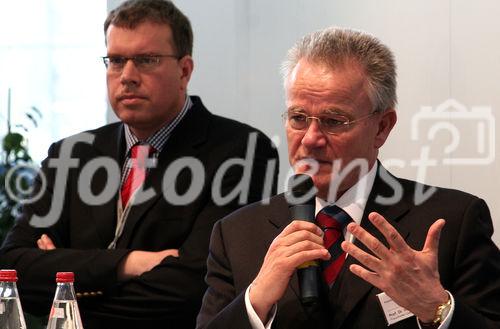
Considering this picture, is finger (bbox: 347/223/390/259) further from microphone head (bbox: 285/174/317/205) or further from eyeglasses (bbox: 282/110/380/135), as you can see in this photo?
eyeglasses (bbox: 282/110/380/135)

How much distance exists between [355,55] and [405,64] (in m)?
2.29

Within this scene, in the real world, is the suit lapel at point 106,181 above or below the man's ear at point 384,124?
below

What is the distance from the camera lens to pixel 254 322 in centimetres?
262

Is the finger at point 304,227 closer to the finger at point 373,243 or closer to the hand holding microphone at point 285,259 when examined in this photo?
the hand holding microphone at point 285,259

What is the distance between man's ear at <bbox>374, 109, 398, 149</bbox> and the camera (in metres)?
2.98

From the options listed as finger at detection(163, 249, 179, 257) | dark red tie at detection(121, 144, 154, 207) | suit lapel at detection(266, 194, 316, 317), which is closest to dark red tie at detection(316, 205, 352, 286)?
suit lapel at detection(266, 194, 316, 317)

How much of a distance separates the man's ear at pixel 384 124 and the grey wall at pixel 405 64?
6.38ft

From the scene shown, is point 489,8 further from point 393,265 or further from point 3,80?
point 3,80

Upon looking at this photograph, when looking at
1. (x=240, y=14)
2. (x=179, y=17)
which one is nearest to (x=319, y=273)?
(x=179, y=17)

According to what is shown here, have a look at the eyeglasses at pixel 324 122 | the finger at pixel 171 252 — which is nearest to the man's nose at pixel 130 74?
the finger at pixel 171 252

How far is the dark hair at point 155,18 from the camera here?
12.8ft

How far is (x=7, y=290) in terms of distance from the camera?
2662mm

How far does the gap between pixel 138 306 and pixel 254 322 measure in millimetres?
1129

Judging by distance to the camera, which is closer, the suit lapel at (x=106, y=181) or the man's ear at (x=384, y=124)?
the man's ear at (x=384, y=124)
